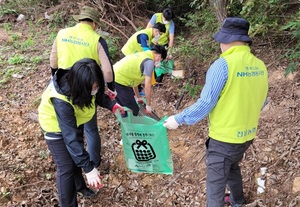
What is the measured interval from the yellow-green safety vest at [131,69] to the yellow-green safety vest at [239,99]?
164 centimetres

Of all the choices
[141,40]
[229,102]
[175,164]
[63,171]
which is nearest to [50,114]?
[63,171]

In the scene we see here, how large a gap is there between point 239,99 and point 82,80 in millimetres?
1091

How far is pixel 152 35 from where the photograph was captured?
5008 mm

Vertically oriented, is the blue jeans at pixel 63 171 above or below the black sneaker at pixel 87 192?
above

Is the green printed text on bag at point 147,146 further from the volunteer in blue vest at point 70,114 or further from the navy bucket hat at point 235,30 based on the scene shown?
the navy bucket hat at point 235,30

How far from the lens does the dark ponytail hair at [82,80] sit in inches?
82.5

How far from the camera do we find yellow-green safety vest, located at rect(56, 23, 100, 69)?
323 cm

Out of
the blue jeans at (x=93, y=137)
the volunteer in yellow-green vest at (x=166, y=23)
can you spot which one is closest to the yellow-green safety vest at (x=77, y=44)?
the blue jeans at (x=93, y=137)

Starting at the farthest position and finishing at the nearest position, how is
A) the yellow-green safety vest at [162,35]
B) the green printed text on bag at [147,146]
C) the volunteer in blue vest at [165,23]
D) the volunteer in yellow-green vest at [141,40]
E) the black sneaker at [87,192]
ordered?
the yellow-green safety vest at [162,35], the volunteer in blue vest at [165,23], the volunteer in yellow-green vest at [141,40], the black sneaker at [87,192], the green printed text on bag at [147,146]

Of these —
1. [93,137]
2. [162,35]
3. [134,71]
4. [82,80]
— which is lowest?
[93,137]

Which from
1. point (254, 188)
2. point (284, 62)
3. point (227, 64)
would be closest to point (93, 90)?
point (227, 64)

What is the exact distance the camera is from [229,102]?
206 cm

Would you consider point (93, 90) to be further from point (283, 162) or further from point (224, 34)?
point (283, 162)

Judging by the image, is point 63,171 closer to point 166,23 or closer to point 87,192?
point 87,192
